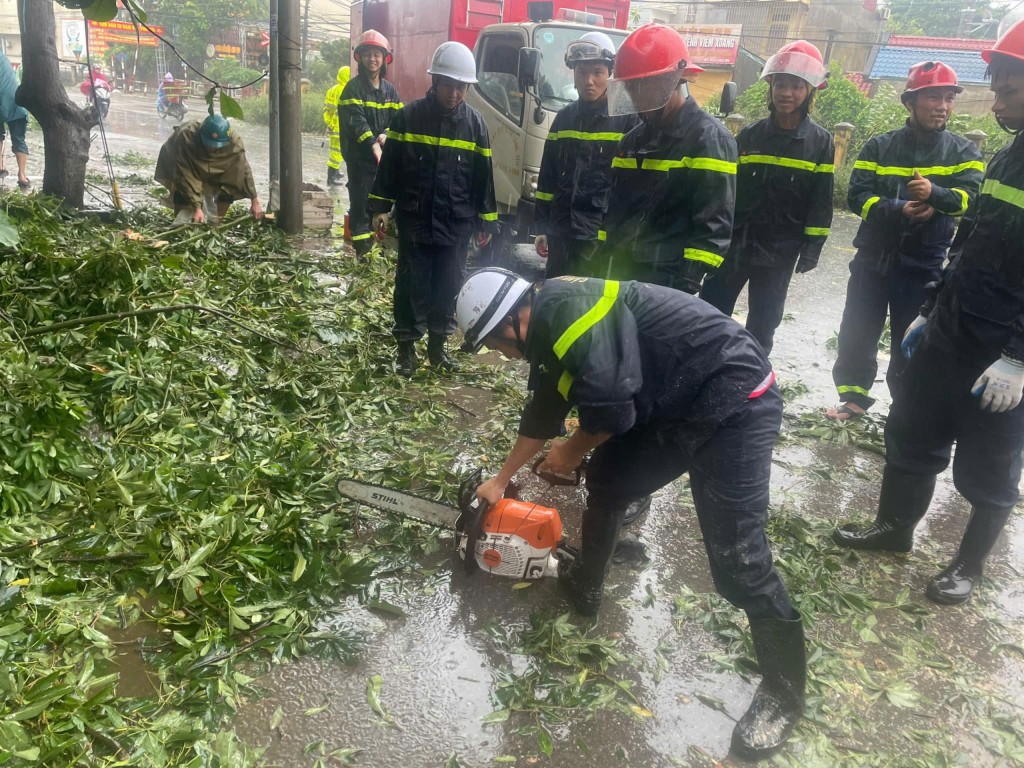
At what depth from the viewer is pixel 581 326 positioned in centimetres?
218

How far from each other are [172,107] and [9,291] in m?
21.4

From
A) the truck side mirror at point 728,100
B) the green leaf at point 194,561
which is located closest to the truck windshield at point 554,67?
the truck side mirror at point 728,100

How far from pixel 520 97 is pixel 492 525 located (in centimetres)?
651

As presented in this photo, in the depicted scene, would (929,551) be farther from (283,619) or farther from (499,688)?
(283,619)

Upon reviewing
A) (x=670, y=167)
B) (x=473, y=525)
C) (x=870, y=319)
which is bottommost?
(x=473, y=525)

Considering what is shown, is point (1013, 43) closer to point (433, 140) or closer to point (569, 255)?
point (569, 255)

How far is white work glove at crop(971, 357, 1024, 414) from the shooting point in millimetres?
2600

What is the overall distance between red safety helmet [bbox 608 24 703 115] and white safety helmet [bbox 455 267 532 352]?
1.52 meters

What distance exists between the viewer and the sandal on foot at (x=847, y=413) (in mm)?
4879

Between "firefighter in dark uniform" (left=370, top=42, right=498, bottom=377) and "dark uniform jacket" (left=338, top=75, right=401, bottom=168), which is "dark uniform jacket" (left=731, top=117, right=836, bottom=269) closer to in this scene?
"firefighter in dark uniform" (left=370, top=42, right=498, bottom=377)

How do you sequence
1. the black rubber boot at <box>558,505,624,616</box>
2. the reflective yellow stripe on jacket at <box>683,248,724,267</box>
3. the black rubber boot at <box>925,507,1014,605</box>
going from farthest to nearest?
the reflective yellow stripe on jacket at <box>683,248,724,267</box>
the black rubber boot at <box>925,507,1014,605</box>
the black rubber boot at <box>558,505,624,616</box>

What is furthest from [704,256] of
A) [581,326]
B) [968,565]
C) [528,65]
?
[528,65]

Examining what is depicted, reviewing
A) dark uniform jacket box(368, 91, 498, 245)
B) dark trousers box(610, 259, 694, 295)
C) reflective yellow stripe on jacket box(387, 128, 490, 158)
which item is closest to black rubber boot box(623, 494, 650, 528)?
dark trousers box(610, 259, 694, 295)

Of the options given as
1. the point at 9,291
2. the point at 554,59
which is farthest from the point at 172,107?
the point at 9,291
